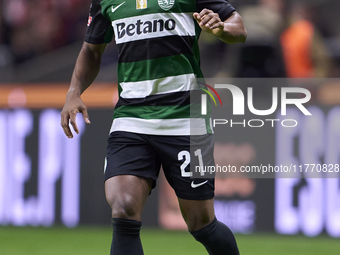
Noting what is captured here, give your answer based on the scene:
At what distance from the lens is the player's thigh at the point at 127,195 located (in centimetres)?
326

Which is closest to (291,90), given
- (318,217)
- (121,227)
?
(318,217)

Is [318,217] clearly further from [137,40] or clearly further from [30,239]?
[137,40]

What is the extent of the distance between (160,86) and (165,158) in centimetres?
41

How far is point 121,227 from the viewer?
3254 millimetres

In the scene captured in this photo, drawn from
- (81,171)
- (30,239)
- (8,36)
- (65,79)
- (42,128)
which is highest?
(8,36)

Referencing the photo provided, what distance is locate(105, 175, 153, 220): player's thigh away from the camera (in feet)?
10.7

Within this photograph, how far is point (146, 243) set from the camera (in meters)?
6.02

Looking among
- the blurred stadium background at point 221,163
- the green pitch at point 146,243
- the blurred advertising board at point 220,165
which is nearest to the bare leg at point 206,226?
the green pitch at point 146,243

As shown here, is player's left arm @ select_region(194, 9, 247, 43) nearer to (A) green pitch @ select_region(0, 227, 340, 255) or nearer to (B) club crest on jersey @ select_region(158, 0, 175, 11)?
(B) club crest on jersey @ select_region(158, 0, 175, 11)

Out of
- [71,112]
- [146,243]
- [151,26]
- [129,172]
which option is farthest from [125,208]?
[146,243]

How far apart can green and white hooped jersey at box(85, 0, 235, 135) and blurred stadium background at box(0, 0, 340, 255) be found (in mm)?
2406

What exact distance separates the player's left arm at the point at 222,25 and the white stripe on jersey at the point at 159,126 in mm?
546

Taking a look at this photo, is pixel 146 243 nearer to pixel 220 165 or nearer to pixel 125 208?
pixel 220 165

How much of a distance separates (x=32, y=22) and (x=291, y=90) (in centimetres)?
535
